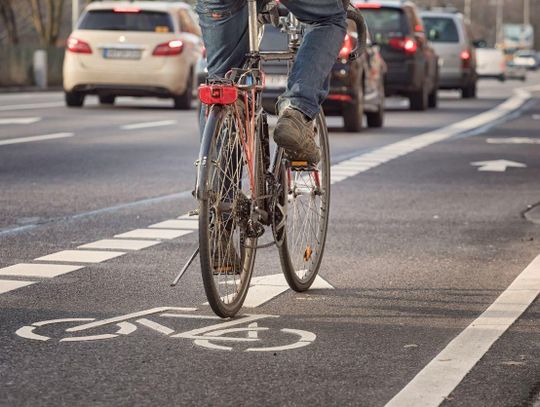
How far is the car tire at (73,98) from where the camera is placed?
26.3 meters

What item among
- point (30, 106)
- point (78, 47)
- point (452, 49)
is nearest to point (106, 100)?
point (30, 106)

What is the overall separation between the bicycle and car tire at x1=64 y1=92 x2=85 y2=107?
19427 mm

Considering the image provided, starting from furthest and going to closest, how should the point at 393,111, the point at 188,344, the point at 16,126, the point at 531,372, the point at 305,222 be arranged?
1. the point at 393,111
2. the point at 16,126
3. the point at 305,222
4. the point at 188,344
5. the point at 531,372

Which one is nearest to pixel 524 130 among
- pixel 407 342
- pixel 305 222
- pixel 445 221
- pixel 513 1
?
pixel 445 221

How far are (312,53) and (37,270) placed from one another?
180 centimetres

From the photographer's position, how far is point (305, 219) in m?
7.11

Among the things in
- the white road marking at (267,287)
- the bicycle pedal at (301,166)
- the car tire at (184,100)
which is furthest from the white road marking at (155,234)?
the car tire at (184,100)

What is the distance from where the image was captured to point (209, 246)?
5.71 m

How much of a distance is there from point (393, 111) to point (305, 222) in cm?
2190

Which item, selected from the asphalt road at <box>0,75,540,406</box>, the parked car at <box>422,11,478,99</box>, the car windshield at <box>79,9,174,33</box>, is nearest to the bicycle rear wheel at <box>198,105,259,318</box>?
the asphalt road at <box>0,75,540,406</box>

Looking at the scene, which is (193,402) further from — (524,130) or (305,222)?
(524,130)

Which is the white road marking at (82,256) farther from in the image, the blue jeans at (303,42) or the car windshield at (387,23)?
the car windshield at (387,23)

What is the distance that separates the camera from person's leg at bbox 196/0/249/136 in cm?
635

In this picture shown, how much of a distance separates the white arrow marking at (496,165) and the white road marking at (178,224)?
5.41 m
